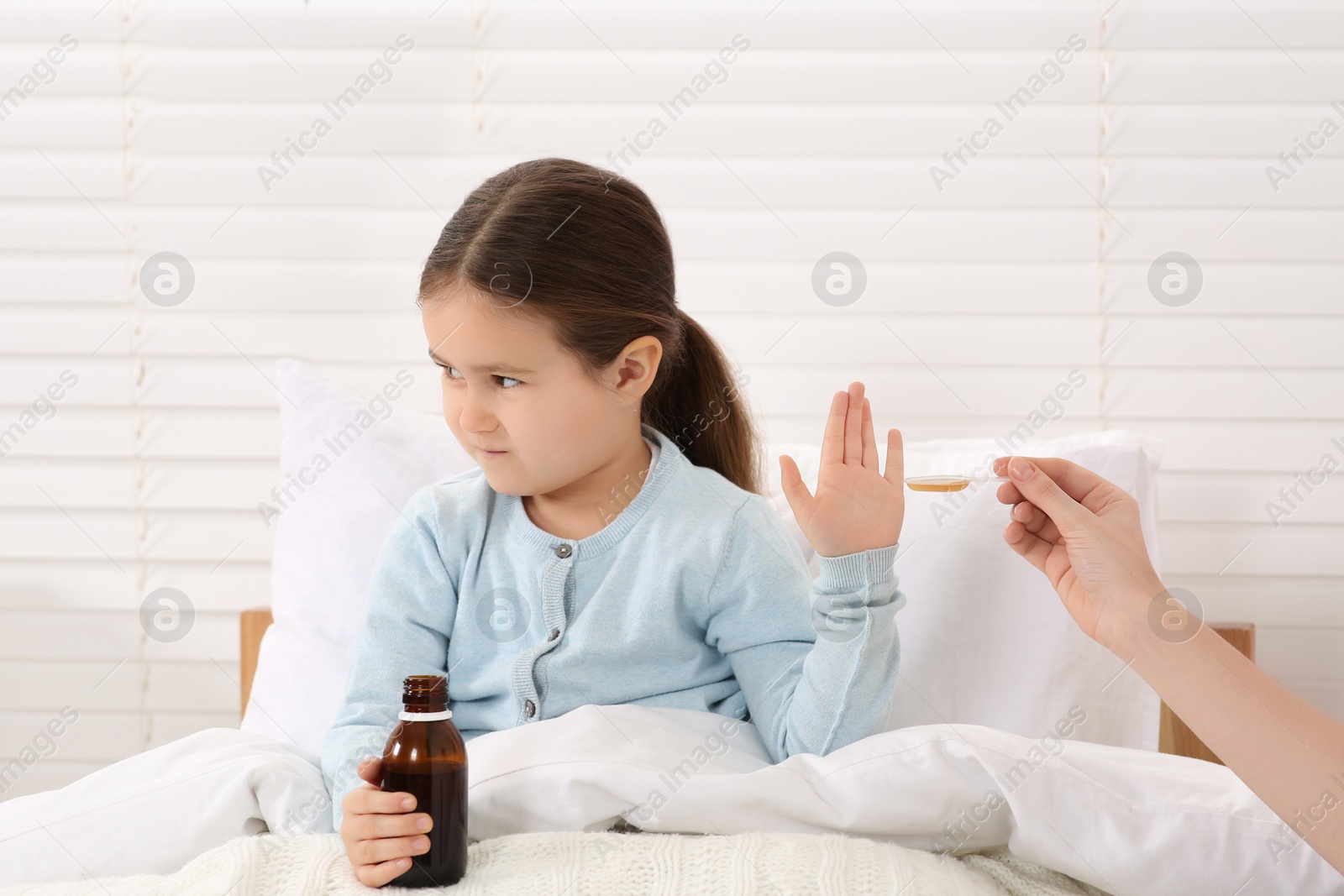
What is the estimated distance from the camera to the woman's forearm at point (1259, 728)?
0.87m

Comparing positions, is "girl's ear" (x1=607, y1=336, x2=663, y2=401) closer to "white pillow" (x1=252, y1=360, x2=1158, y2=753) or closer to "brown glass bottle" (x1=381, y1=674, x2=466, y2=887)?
"white pillow" (x1=252, y1=360, x2=1158, y2=753)

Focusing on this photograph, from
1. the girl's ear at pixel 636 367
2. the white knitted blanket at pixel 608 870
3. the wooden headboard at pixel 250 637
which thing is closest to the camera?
the white knitted blanket at pixel 608 870

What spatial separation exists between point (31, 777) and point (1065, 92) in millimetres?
2223

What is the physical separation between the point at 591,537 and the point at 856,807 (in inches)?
17.4

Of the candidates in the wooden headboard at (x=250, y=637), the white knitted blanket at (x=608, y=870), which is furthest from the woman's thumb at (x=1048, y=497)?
the wooden headboard at (x=250, y=637)

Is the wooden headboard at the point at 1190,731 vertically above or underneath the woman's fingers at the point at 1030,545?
underneath

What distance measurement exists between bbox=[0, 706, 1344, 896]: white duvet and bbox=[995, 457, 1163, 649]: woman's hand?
0.14 m

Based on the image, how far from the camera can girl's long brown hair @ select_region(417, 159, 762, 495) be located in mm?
1141

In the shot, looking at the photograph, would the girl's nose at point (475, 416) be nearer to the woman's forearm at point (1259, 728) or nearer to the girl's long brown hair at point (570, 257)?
the girl's long brown hair at point (570, 257)

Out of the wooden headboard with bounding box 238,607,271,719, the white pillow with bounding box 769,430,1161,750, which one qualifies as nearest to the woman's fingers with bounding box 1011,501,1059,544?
the white pillow with bounding box 769,430,1161,750

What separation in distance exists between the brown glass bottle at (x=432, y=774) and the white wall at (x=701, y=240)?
106 cm

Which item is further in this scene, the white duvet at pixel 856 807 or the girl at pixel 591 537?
the girl at pixel 591 537

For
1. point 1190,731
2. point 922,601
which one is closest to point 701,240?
point 922,601

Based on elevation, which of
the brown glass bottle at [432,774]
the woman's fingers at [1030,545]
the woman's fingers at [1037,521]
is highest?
the woman's fingers at [1037,521]
